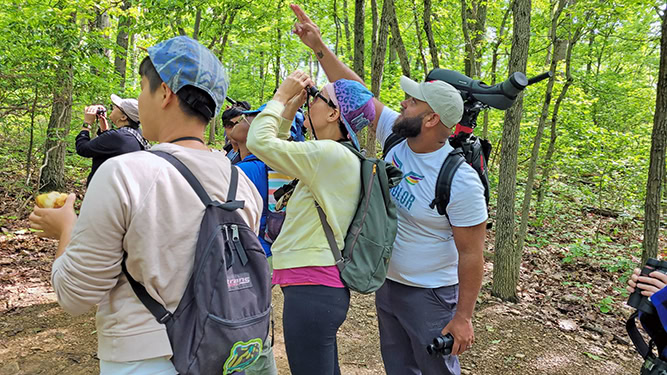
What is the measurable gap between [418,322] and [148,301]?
4.99ft

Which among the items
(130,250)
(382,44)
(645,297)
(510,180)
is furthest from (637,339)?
(382,44)

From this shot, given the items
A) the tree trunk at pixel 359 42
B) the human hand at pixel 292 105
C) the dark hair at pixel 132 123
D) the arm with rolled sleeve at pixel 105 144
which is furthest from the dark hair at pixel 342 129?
the tree trunk at pixel 359 42

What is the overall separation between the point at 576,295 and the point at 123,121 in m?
6.22

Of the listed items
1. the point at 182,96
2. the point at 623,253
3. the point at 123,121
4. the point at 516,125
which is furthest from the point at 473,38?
the point at 182,96

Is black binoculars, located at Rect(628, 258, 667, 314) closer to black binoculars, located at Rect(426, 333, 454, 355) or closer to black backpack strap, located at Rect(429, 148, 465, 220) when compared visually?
black binoculars, located at Rect(426, 333, 454, 355)

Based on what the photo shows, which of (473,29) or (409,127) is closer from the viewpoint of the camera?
(409,127)

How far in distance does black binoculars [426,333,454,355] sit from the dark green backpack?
1.59 feet

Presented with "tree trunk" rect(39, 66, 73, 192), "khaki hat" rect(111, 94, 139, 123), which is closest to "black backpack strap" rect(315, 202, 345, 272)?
"khaki hat" rect(111, 94, 139, 123)

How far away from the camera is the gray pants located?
7.23 ft

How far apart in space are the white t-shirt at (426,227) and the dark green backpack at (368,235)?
0.94ft

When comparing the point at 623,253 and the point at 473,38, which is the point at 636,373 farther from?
the point at 473,38

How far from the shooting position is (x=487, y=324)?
4.67 meters

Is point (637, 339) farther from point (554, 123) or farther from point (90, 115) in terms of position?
point (554, 123)

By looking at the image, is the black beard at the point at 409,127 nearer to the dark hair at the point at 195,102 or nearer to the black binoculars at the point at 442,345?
the black binoculars at the point at 442,345
